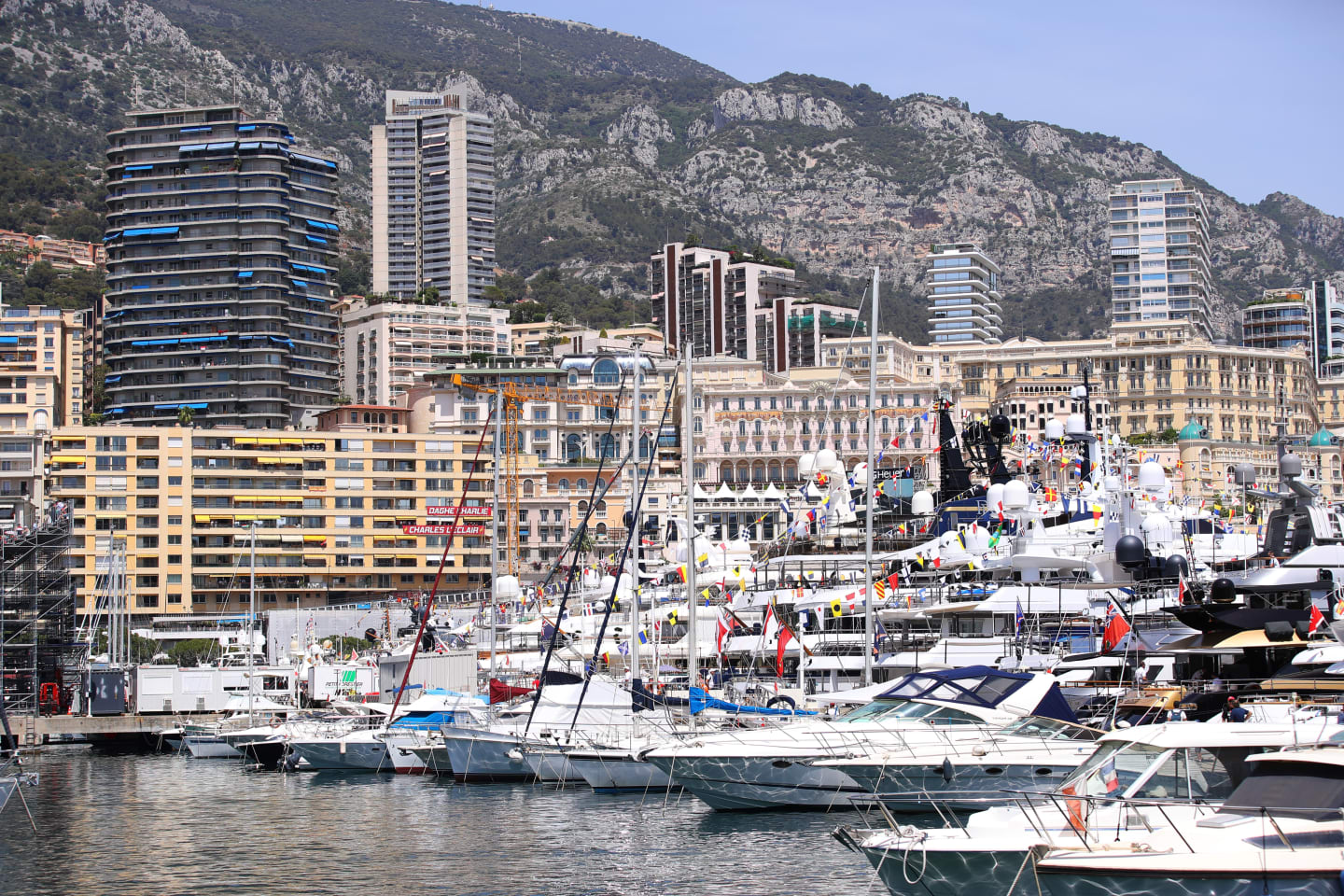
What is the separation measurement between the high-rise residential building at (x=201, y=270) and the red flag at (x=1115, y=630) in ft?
422

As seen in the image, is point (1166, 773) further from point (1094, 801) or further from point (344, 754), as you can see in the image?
point (344, 754)

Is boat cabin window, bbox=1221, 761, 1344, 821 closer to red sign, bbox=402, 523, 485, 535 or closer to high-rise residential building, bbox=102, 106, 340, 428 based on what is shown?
red sign, bbox=402, 523, 485, 535

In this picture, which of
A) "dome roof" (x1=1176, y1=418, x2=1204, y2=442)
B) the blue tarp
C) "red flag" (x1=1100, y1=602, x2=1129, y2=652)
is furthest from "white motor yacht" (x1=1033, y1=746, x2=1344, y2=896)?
"dome roof" (x1=1176, y1=418, x2=1204, y2=442)

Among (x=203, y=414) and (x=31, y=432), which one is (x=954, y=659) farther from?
(x=203, y=414)

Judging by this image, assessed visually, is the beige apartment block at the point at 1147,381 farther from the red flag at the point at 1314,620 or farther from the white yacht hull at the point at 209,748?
the red flag at the point at 1314,620

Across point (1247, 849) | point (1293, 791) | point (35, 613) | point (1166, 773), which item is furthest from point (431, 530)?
point (1247, 849)

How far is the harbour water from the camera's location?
31.2 metres

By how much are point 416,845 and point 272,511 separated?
93.7 metres

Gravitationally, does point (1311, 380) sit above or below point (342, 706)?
above

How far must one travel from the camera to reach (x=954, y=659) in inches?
1895

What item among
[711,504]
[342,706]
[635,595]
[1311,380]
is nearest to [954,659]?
[635,595]

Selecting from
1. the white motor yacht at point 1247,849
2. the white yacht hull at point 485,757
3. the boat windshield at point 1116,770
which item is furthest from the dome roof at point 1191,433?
the white motor yacht at point 1247,849

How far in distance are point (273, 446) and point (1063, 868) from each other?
11672cm

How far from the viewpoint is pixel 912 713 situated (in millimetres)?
34750
